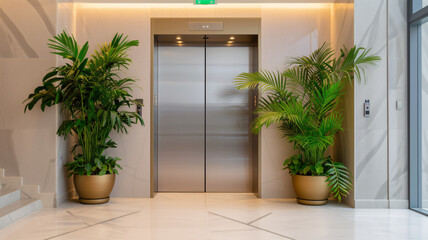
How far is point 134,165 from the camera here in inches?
213

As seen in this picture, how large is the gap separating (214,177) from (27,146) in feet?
8.68

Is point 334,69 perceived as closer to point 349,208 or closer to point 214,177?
point 349,208

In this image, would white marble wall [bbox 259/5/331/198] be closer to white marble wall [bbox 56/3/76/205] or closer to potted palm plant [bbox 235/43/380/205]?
potted palm plant [bbox 235/43/380/205]

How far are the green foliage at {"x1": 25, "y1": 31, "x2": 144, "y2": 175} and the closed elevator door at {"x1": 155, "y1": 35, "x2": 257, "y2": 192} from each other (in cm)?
84

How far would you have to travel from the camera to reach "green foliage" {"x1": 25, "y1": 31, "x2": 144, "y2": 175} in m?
4.56

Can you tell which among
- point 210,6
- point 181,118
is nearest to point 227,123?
point 181,118

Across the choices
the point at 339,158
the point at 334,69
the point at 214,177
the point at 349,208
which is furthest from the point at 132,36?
the point at 349,208

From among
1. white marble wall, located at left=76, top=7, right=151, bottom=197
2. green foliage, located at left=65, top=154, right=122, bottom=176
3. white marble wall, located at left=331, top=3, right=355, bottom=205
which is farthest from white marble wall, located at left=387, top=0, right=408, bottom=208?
green foliage, located at left=65, top=154, right=122, bottom=176

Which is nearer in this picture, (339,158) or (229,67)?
(339,158)

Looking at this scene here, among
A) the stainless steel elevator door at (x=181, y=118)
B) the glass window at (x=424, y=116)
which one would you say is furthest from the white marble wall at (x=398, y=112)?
the stainless steel elevator door at (x=181, y=118)

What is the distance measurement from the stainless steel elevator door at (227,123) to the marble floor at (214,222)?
640 millimetres

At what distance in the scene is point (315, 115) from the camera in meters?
4.93

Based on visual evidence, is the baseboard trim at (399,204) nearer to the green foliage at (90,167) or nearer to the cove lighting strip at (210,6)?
the cove lighting strip at (210,6)

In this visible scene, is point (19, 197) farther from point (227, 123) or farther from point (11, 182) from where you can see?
point (227, 123)
